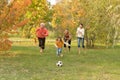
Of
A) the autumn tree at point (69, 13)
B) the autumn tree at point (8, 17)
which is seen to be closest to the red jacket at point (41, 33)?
the autumn tree at point (8, 17)

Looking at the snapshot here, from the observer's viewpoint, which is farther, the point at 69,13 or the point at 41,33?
the point at 69,13

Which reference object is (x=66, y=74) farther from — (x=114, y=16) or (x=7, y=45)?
(x=7, y=45)

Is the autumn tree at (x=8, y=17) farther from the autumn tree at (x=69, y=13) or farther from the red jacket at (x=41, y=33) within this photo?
the autumn tree at (x=69, y=13)

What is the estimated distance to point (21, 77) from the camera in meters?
13.6

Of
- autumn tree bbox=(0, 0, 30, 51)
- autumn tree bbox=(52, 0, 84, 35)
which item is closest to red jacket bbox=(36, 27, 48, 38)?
autumn tree bbox=(0, 0, 30, 51)

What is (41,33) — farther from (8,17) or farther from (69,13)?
(69,13)

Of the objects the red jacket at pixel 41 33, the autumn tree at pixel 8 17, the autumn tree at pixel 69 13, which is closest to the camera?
the autumn tree at pixel 8 17

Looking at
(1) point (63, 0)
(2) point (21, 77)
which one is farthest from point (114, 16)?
(1) point (63, 0)

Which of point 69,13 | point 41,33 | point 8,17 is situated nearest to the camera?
point 8,17

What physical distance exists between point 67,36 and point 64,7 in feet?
57.5

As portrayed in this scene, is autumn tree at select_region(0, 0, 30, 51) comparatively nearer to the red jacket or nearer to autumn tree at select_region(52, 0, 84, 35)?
the red jacket


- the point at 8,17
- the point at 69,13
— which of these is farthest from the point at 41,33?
the point at 69,13

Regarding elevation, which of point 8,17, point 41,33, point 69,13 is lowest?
point 41,33

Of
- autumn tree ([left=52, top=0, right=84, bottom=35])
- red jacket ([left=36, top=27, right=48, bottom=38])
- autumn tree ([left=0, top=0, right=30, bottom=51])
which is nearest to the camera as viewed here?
autumn tree ([left=0, top=0, right=30, bottom=51])
